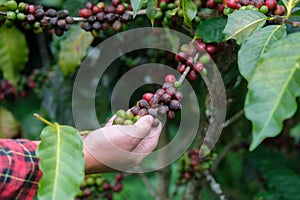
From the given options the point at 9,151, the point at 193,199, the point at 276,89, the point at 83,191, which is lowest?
the point at 193,199

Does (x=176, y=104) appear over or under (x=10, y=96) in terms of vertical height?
over

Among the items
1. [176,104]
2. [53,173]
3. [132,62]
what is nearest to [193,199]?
[132,62]

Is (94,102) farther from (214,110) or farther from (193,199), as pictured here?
(214,110)

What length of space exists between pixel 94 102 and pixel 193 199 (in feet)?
1.50

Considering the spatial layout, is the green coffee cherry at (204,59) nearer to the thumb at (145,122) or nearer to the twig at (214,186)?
the thumb at (145,122)

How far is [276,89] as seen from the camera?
689 mm

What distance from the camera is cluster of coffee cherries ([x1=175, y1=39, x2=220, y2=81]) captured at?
1022 millimetres

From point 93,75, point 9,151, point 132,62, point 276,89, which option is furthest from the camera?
point 93,75

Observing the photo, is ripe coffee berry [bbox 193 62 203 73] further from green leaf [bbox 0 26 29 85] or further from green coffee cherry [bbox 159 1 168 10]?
green leaf [bbox 0 26 29 85]

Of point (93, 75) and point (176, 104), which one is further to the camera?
point (93, 75)

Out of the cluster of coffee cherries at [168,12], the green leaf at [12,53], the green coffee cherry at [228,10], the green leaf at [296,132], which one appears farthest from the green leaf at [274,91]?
the green leaf at [296,132]

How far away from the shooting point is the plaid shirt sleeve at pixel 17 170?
99 centimetres

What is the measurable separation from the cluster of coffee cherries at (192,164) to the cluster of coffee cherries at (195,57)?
335mm

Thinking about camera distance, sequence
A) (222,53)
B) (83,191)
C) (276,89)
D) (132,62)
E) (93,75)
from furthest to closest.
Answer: (93,75) < (132,62) < (83,191) < (222,53) < (276,89)
